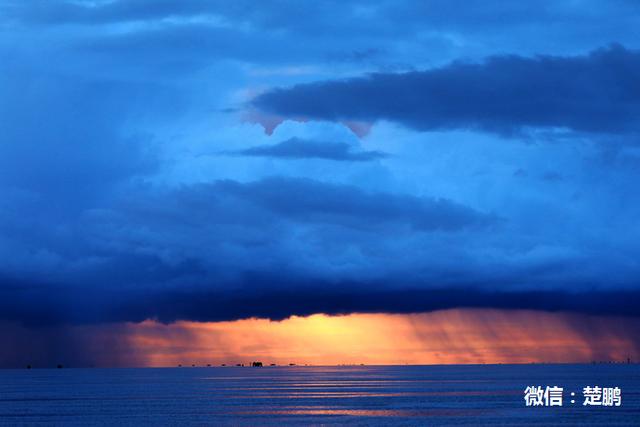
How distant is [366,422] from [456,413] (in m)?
28.4

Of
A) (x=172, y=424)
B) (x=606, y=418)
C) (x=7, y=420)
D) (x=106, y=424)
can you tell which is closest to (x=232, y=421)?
(x=172, y=424)

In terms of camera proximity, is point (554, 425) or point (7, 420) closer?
point (554, 425)

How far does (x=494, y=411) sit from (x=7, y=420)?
8953 centimetres

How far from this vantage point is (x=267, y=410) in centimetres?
19250

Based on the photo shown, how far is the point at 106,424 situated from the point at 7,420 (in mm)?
23828

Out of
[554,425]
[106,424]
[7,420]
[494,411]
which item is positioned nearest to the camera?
[554,425]

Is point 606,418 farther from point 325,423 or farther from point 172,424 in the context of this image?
point 172,424

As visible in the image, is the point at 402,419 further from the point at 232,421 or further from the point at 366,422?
the point at 232,421

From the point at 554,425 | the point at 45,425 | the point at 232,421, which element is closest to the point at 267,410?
the point at 232,421

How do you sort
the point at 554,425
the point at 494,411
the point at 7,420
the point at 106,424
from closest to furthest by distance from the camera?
the point at 554,425 → the point at 106,424 → the point at 7,420 → the point at 494,411

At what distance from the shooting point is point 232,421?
160m

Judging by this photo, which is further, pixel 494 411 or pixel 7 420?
pixel 494 411

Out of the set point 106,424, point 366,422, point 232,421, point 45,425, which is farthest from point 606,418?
point 45,425

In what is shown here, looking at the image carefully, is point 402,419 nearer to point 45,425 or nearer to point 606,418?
point 606,418
